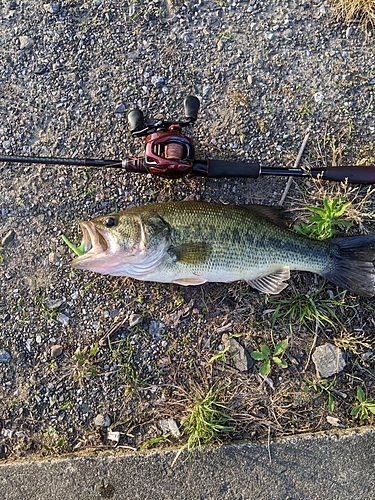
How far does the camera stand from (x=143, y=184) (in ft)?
10.9

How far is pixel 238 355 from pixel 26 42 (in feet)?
11.0

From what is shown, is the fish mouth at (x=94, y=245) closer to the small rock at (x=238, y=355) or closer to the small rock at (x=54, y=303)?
the small rock at (x=54, y=303)

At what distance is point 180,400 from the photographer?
10.4 ft

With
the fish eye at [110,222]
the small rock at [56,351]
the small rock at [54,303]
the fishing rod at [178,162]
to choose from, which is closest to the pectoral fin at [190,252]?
the fish eye at [110,222]

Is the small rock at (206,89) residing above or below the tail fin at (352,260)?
above

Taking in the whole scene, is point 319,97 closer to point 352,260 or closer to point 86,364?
point 352,260

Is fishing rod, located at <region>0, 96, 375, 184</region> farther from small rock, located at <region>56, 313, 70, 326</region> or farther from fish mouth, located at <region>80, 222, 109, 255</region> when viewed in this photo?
small rock, located at <region>56, 313, 70, 326</region>

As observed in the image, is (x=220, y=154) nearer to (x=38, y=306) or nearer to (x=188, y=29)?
(x=188, y=29)

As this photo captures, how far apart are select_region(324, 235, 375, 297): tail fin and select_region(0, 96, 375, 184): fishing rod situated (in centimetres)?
49

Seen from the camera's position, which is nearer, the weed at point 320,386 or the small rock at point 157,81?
the weed at point 320,386

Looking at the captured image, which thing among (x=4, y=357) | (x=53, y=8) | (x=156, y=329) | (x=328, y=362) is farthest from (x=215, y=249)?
(x=53, y=8)

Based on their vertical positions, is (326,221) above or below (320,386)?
above

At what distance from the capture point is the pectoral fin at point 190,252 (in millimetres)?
2787

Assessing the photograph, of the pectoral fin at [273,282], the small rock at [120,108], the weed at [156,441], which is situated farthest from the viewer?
the small rock at [120,108]
